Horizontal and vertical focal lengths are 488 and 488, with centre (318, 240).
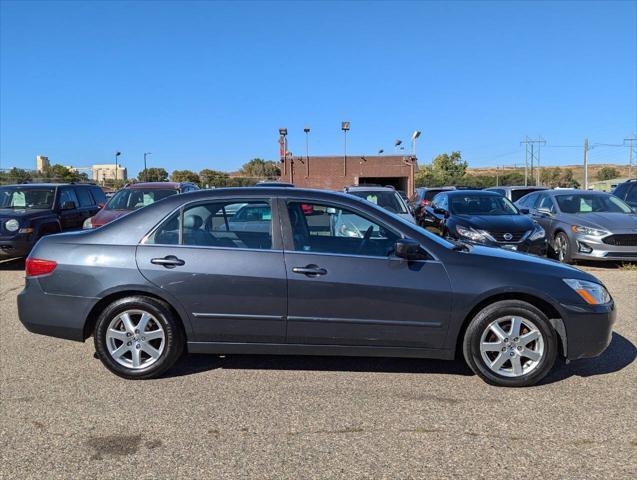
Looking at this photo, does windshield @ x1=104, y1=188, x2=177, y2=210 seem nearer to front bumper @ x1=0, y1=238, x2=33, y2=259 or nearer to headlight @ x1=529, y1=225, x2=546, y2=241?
front bumper @ x1=0, y1=238, x2=33, y2=259

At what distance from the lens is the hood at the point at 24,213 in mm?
9454

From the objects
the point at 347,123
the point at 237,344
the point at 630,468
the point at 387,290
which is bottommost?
the point at 630,468

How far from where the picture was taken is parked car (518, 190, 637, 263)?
30.5 feet

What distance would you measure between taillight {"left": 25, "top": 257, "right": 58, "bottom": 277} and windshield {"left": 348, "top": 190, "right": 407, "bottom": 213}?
747 centimetres

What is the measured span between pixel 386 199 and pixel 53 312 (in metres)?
8.17

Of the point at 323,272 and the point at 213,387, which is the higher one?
the point at 323,272

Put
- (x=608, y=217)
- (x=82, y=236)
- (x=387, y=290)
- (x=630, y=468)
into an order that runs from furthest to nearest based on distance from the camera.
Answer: (x=608, y=217) → (x=82, y=236) → (x=387, y=290) → (x=630, y=468)

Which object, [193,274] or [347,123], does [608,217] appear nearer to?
[193,274]

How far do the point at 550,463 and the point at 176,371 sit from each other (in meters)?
2.99

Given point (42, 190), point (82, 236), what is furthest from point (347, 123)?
point (82, 236)

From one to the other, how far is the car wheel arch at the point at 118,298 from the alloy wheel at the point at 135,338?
150 millimetres

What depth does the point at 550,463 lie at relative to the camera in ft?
9.52

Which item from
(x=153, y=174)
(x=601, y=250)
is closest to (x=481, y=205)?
(x=601, y=250)

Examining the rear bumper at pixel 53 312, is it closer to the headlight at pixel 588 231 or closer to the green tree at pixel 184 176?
the headlight at pixel 588 231
